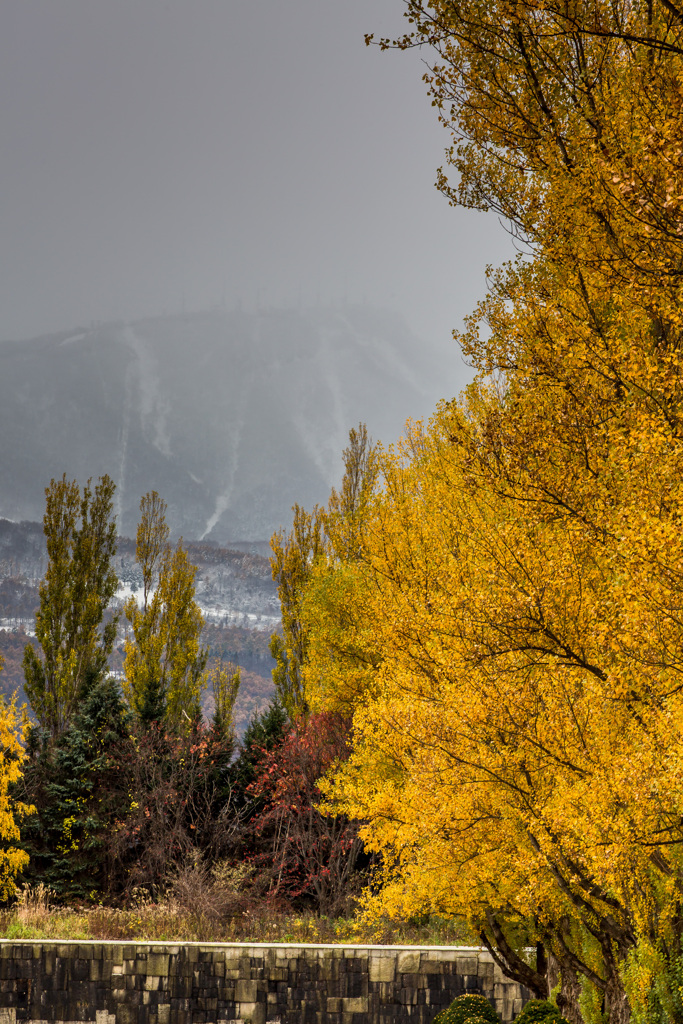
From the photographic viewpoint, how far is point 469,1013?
1016 centimetres

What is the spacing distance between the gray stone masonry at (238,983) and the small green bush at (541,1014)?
397 centimetres

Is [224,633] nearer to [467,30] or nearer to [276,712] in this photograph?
[276,712]

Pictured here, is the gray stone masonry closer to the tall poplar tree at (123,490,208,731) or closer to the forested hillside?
the tall poplar tree at (123,490,208,731)

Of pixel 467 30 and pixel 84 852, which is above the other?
pixel 467 30

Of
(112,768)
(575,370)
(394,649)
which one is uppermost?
(575,370)

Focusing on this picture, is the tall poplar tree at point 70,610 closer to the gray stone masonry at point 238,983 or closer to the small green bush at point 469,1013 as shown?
the gray stone masonry at point 238,983

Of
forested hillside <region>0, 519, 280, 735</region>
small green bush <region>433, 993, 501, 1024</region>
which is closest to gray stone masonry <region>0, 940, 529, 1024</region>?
small green bush <region>433, 993, 501, 1024</region>

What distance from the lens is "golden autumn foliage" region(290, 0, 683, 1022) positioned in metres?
5.53

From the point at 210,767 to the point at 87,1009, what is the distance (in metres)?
6.46

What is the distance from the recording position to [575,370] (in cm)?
722

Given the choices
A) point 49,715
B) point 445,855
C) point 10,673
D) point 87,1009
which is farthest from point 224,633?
point 445,855

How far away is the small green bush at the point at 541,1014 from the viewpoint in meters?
8.13

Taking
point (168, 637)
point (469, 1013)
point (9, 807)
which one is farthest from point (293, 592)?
point (469, 1013)

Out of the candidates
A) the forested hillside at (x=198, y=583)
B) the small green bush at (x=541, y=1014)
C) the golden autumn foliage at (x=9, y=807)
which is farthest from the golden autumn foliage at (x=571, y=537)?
the forested hillside at (x=198, y=583)
